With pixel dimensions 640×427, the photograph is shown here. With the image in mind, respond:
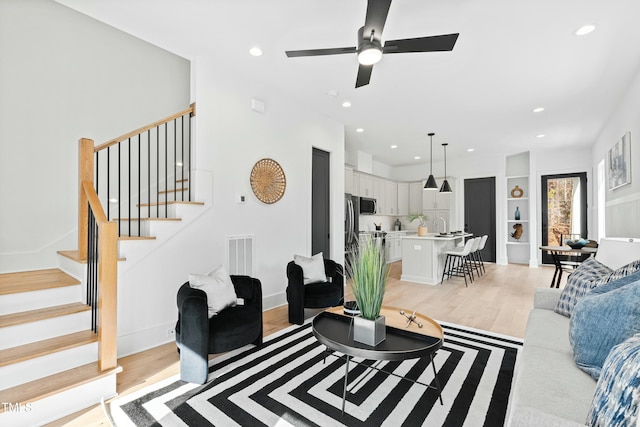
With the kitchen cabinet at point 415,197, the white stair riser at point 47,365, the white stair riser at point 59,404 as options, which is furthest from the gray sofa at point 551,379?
the kitchen cabinet at point 415,197

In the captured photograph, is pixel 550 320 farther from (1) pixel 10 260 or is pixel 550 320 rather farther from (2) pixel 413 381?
(1) pixel 10 260

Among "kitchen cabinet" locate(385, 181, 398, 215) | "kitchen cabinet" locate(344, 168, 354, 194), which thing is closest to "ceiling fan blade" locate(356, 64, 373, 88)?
"kitchen cabinet" locate(344, 168, 354, 194)

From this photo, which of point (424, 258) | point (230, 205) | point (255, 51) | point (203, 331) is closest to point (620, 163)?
point (424, 258)

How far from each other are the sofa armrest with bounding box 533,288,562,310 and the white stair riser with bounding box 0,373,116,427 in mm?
3306

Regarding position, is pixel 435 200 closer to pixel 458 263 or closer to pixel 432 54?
pixel 458 263

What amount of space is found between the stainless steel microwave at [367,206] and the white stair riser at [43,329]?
579 centimetres

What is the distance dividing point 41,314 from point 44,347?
308 mm

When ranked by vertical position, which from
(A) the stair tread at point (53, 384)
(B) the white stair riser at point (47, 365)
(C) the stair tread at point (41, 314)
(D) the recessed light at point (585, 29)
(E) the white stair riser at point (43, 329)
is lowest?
(A) the stair tread at point (53, 384)

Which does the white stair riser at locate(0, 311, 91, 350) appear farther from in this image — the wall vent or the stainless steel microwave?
the stainless steel microwave

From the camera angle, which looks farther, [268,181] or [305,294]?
[268,181]

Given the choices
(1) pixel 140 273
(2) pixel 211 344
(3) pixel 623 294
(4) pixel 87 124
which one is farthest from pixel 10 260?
(3) pixel 623 294

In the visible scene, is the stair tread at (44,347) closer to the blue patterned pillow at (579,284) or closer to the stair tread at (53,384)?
the stair tread at (53,384)

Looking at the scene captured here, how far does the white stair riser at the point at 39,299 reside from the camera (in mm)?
2219

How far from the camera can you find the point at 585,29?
264 cm
